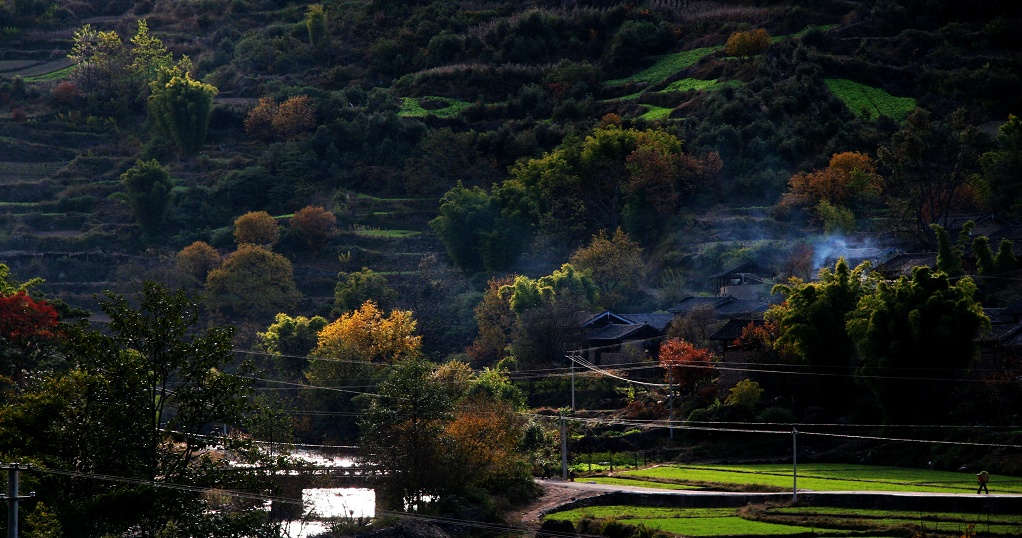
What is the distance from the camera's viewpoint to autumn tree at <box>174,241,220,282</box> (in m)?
83.4

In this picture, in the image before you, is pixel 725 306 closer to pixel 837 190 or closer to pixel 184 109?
pixel 837 190

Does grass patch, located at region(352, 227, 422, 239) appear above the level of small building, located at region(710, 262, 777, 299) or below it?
above

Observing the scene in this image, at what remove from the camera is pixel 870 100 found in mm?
98312

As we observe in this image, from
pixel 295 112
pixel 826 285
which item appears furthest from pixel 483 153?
pixel 826 285

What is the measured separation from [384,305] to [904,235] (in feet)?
99.4

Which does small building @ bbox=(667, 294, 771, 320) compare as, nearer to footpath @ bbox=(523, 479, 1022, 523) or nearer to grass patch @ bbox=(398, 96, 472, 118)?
footpath @ bbox=(523, 479, 1022, 523)

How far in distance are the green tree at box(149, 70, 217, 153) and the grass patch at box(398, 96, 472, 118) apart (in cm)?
1496

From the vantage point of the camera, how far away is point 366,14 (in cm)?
12150

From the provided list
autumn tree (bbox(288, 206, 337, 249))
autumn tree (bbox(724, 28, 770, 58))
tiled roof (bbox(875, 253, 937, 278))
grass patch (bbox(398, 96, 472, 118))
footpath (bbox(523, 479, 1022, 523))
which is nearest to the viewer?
footpath (bbox(523, 479, 1022, 523))

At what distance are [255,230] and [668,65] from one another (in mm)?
40897

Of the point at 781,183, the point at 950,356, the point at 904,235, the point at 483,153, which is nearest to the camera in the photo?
the point at 950,356

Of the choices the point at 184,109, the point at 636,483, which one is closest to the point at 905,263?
the point at 636,483

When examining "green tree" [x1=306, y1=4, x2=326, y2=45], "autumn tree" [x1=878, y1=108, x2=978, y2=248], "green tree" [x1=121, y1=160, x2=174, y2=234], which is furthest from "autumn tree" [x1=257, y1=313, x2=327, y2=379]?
"green tree" [x1=306, y1=4, x2=326, y2=45]

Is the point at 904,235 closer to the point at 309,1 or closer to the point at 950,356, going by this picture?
the point at 950,356
